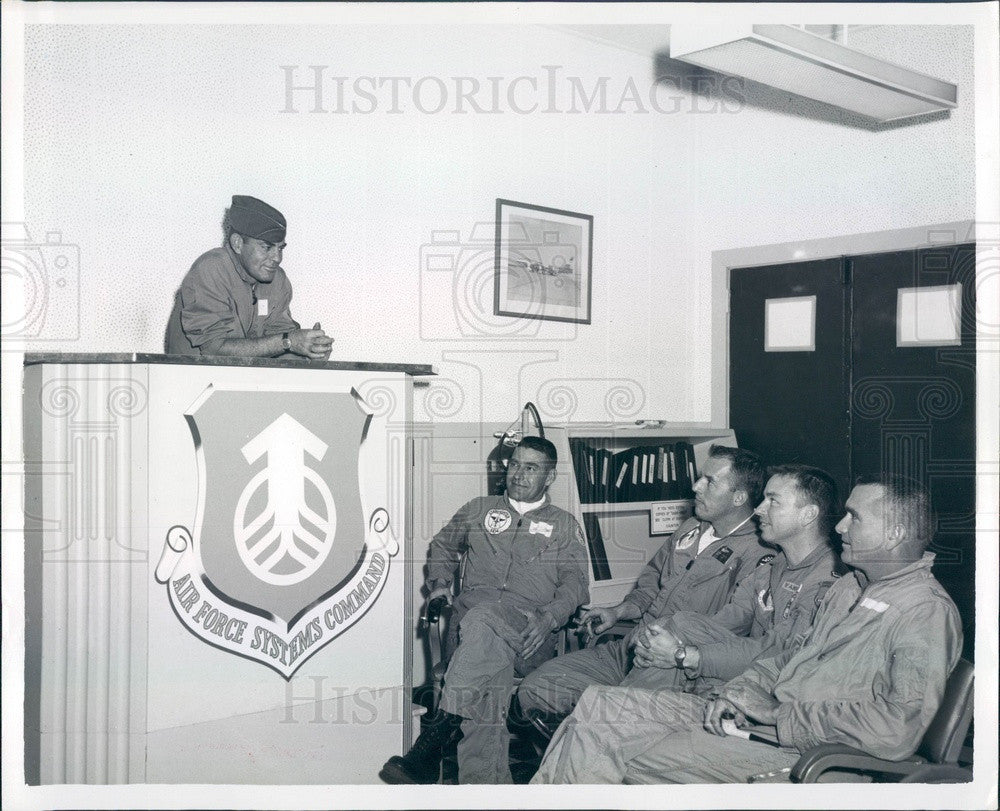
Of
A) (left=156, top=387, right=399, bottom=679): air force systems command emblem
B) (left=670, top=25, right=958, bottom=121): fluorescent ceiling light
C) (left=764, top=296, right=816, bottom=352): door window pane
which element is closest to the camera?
(left=156, top=387, right=399, bottom=679): air force systems command emblem

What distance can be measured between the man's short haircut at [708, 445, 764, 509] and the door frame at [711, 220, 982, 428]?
1.38 meters

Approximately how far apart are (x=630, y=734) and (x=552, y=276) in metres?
2.33

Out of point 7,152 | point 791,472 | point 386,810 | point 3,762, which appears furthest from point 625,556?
point 7,152

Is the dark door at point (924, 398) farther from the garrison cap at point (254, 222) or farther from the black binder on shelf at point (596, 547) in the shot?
the garrison cap at point (254, 222)

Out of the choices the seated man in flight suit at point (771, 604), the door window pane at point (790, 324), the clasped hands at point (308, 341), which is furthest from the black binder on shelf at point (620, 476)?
the clasped hands at point (308, 341)

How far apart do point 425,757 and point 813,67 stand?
9.86 ft

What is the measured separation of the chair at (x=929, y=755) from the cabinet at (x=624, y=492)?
187cm

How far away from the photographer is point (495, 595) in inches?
Answer: 143

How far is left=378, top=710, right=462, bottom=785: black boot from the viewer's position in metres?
2.96

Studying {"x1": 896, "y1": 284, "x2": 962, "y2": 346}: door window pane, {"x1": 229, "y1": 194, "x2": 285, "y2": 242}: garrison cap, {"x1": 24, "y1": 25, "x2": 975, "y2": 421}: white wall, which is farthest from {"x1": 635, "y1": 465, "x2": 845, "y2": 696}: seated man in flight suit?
{"x1": 229, "y1": 194, "x2": 285, "y2": 242}: garrison cap

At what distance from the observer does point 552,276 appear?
4.53 metres

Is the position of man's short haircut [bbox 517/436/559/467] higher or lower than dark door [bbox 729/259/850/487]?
lower

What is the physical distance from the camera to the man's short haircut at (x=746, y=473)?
139 inches

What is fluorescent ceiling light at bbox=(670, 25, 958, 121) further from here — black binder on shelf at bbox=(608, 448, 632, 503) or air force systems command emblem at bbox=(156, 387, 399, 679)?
air force systems command emblem at bbox=(156, 387, 399, 679)
